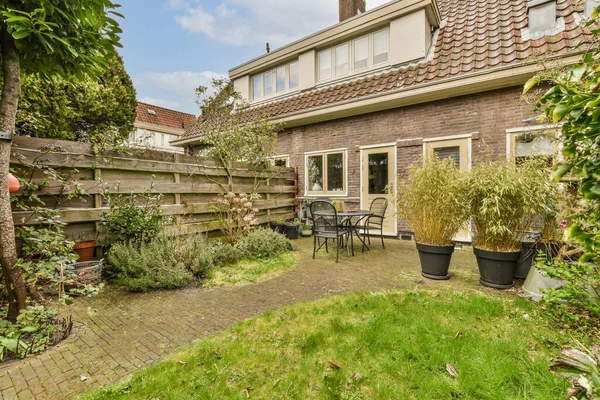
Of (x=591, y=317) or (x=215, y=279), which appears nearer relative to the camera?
(x=591, y=317)

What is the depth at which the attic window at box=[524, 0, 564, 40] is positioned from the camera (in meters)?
5.48

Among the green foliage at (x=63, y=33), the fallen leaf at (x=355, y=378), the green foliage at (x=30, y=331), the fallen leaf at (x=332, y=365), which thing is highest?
the green foliage at (x=63, y=33)

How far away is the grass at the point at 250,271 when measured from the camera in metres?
3.88

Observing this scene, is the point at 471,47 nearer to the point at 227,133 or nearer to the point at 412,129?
the point at 412,129

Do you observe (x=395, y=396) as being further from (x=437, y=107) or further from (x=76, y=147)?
(x=437, y=107)

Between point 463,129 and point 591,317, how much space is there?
4.52 metres

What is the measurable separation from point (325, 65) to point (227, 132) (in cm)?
456

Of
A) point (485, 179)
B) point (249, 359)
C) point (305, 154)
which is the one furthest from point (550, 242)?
point (305, 154)

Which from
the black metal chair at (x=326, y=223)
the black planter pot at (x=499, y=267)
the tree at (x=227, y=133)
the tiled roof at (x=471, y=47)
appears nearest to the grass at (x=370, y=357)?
the black planter pot at (x=499, y=267)

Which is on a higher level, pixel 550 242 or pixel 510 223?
pixel 510 223

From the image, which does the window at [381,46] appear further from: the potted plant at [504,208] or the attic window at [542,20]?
the potted plant at [504,208]

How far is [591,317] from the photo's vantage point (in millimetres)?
2451

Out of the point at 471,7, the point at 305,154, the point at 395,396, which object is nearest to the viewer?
the point at 395,396

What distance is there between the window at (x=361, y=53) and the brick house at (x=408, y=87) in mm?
30
